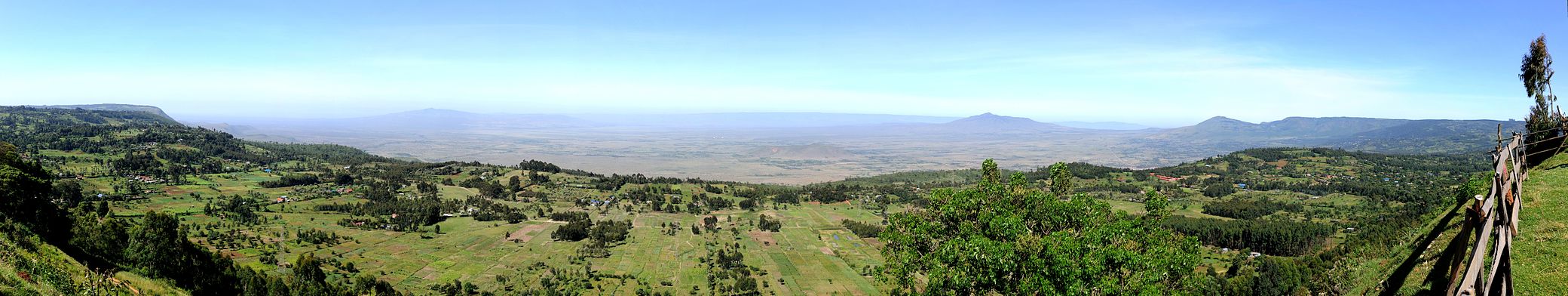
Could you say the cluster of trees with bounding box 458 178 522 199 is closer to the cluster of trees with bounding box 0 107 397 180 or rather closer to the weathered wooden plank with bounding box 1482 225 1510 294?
the cluster of trees with bounding box 0 107 397 180

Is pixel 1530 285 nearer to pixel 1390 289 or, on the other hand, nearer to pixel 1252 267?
pixel 1390 289

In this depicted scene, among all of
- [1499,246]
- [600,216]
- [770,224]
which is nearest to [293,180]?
[600,216]

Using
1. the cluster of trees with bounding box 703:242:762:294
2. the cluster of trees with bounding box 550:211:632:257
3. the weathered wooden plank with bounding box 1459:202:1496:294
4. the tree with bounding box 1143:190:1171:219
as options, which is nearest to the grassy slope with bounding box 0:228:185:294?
Answer: the weathered wooden plank with bounding box 1459:202:1496:294

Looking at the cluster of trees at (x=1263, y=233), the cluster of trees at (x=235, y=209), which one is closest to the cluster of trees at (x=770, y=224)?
the cluster of trees at (x=1263, y=233)

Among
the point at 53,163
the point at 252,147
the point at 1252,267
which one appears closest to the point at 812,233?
the point at 1252,267

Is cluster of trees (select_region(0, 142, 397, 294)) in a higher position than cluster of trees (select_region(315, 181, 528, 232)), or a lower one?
higher

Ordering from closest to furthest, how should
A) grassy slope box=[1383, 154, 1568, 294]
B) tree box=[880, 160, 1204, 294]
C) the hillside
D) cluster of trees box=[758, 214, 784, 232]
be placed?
grassy slope box=[1383, 154, 1568, 294] → tree box=[880, 160, 1204, 294] → the hillside → cluster of trees box=[758, 214, 784, 232]

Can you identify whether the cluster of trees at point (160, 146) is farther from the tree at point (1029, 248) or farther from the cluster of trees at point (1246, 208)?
the cluster of trees at point (1246, 208)
